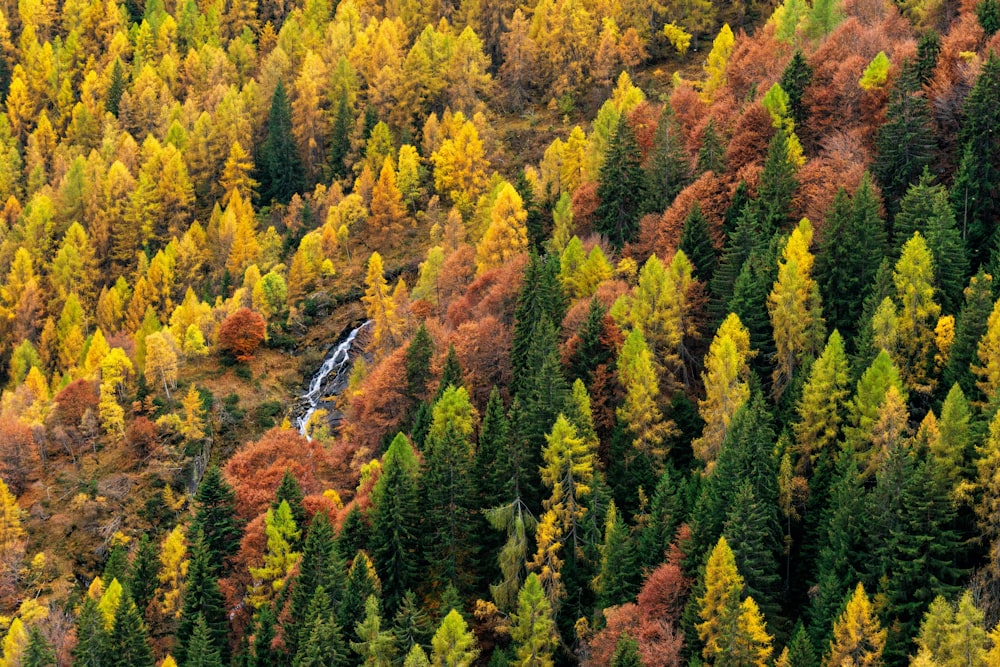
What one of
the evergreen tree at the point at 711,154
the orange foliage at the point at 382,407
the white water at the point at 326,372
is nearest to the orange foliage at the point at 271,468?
the orange foliage at the point at 382,407

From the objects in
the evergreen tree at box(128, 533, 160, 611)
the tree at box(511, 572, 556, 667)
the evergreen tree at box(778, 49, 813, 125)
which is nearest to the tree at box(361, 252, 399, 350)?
the evergreen tree at box(128, 533, 160, 611)

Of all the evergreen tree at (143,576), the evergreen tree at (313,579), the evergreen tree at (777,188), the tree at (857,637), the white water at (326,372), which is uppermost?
the evergreen tree at (777,188)

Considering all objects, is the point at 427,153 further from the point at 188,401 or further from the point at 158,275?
the point at 188,401

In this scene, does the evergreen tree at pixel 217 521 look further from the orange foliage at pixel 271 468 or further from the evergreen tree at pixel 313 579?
the evergreen tree at pixel 313 579

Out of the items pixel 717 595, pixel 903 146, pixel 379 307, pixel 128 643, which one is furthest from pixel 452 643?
pixel 379 307

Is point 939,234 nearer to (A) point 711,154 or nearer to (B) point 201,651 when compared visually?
(A) point 711,154

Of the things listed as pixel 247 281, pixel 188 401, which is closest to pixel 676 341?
pixel 188 401
